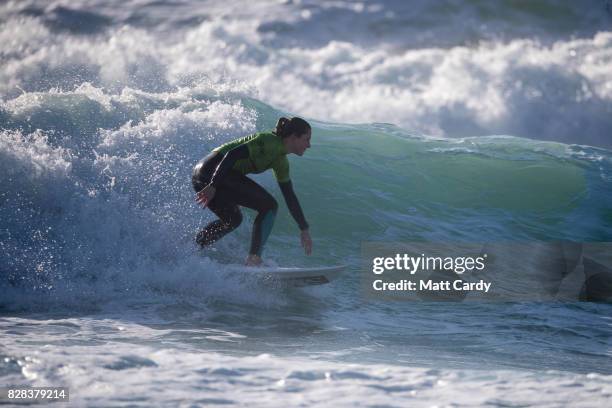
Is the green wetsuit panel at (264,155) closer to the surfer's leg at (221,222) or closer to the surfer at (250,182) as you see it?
the surfer at (250,182)

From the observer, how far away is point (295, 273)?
6676 mm

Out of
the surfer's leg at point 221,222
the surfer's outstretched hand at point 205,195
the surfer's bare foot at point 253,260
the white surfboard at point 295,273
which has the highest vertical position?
the surfer's outstretched hand at point 205,195

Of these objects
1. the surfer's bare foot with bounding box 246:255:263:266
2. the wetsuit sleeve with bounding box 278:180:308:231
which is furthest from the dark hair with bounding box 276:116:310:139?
the surfer's bare foot with bounding box 246:255:263:266

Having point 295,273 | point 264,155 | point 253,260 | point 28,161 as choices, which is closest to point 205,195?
point 264,155

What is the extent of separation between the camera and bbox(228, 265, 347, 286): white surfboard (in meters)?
6.54

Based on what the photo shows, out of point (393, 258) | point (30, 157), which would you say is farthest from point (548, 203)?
point (30, 157)

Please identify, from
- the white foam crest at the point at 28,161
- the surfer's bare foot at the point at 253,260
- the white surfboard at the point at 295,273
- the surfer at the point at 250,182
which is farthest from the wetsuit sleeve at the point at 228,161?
the white foam crest at the point at 28,161

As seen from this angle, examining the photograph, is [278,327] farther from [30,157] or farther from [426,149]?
[426,149]

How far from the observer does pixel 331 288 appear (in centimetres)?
783

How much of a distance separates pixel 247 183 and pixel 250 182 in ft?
0.15
